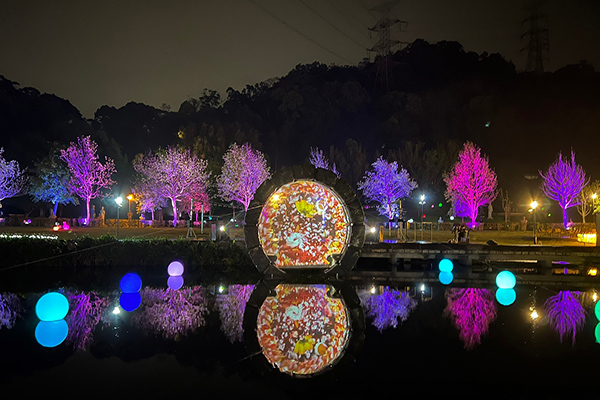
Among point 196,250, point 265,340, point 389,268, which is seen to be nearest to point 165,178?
point 196,250

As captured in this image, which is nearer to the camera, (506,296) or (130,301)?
(130,301)

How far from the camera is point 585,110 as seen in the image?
242 ft

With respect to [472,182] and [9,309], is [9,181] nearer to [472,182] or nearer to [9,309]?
[9,309]

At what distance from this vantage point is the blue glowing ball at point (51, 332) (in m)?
10.2

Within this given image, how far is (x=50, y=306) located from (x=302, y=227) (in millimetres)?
8811

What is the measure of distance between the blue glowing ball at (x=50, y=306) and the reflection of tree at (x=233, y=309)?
13.5ft

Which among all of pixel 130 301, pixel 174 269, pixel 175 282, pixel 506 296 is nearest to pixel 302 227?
pixel 175 282

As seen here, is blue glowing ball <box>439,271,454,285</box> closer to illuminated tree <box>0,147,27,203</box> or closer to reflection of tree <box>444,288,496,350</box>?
reflection of tree <box>444,288,496,350</box>

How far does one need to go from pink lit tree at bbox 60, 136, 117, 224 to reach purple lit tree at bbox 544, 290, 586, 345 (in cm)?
4852

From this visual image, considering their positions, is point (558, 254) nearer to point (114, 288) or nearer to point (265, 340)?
point (265, 340)

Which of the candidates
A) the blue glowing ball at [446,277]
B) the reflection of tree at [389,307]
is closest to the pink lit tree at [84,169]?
the blue glowing ball at [446,277]

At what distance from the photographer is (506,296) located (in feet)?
51.7

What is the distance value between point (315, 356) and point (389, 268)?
14.8m

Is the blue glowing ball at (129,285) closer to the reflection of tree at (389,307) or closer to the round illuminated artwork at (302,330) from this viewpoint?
the round illuminated artwork at (302,330)
